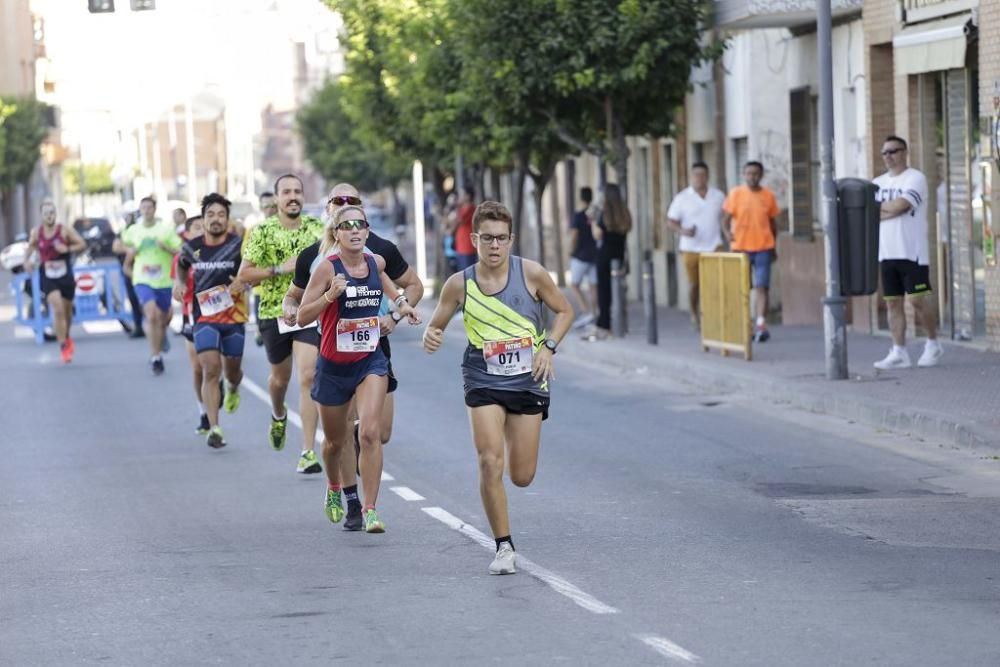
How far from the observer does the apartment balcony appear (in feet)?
75.3

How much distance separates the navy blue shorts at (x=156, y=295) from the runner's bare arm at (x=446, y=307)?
479 inches

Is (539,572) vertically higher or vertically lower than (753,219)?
lower

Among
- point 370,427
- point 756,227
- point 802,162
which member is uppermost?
point 802,162

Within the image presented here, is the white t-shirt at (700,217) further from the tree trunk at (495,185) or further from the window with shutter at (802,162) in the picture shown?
the tree trunk at (495,185)

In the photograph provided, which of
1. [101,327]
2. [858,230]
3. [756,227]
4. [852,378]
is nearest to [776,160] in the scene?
[756,227]

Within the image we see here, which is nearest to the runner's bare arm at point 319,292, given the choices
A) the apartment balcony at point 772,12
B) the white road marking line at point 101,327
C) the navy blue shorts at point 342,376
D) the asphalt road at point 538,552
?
the navy blue shorts at point 342,376

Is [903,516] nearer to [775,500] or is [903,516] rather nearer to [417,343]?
[775,500]

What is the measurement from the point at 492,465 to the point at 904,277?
923cm

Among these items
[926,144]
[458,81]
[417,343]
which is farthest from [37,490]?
[458,81]

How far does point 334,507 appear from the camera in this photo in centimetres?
1098

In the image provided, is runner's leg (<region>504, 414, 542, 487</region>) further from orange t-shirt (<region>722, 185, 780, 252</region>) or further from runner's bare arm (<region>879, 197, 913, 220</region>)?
orange t-shirt (<region>722, 185, 780, 252</region>)

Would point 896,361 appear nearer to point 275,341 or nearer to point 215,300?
point 215,300

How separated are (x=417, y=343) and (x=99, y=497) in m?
14.8

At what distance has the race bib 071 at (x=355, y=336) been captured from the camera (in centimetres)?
1063
